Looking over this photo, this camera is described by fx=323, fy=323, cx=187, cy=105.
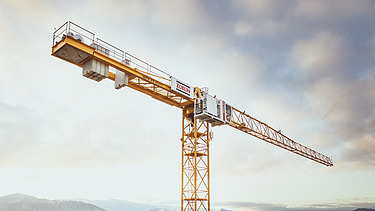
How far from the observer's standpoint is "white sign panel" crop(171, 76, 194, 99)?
3862 cm

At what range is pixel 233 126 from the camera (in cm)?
5228

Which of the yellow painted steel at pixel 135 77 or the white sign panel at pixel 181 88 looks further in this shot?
the white sign panel at pixel 181 88

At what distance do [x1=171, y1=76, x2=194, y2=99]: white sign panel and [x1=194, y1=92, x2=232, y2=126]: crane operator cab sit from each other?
5.47 feet

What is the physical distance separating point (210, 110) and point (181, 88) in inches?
214

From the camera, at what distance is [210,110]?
4269cm

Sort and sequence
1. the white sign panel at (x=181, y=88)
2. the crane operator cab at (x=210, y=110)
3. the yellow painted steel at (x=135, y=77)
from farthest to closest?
1. the crane operator cab at (x=210, y=110)
2. the white sign panel at (x=181, y=88)
3. the yellow painted steel at (x=135, y=77)

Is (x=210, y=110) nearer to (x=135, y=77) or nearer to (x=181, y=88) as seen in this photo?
(x=181, y=88)

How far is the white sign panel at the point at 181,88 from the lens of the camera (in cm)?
3862

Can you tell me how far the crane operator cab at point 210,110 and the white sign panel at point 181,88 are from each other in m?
1.67

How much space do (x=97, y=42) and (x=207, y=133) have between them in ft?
67.5

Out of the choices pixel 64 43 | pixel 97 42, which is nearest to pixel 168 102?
pixel 97 42

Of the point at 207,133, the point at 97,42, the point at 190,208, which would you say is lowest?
the point at 190,208

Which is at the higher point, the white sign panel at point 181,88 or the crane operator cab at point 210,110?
the white sign panel at point 181,88

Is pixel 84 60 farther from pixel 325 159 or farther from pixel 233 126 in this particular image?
pixel 325 159
